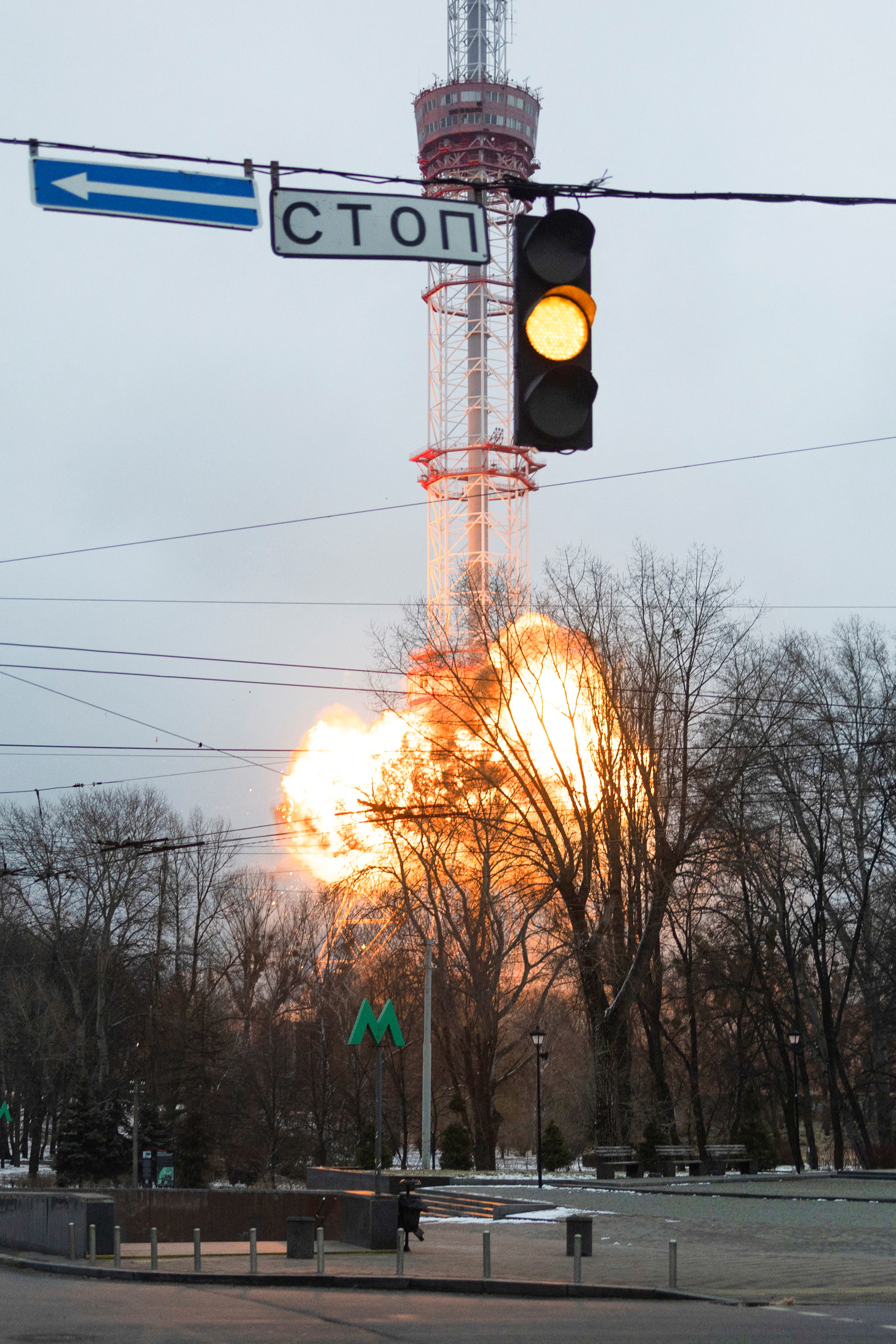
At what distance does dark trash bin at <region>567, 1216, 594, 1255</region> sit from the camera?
1852 centimetres

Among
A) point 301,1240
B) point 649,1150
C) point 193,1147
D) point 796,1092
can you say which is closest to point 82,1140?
point 193,1147

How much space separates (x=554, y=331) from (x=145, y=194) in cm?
212

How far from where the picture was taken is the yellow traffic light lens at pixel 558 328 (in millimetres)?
6742

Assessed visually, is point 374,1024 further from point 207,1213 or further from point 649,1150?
point 649,1150

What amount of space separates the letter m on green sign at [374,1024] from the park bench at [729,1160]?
1737 cm

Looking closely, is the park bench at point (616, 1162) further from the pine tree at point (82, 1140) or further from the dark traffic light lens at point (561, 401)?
the dark traffic light lens at point (561, 401)

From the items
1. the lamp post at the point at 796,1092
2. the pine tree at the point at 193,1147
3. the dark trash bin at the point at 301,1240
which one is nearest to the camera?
the dark trash bin at the point at 301,1240

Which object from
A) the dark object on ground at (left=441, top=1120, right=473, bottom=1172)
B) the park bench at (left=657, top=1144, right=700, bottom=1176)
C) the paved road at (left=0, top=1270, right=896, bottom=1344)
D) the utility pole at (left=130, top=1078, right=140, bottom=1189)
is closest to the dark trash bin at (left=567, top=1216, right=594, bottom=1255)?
the paved road at (left=0, top=1270, right=896, bottom=1344)

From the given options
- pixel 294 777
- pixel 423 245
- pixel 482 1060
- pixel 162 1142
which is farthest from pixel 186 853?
pixel 423 245

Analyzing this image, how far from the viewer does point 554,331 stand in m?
6.77

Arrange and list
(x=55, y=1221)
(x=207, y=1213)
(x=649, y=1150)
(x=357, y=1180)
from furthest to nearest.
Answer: (x=649, y=1150) < (x=357, y=1180) < (x=207, y=1213) < (x=55, y=1221)

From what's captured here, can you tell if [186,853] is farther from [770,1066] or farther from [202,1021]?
[770,1066]

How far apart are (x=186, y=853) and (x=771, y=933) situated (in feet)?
86.1

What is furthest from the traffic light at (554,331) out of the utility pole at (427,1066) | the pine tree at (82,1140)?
the pine tree at (82,1140)
